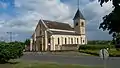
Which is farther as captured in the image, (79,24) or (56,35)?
(79,24)

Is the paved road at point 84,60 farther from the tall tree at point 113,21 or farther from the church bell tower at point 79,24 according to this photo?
the church bell tower at point 79,24

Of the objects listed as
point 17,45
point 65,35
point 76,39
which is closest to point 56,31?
point 65,35

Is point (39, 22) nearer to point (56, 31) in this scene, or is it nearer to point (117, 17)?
point (56, 31)

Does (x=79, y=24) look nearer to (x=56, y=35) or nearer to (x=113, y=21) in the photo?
(x=56, y=35)

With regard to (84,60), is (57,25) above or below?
above

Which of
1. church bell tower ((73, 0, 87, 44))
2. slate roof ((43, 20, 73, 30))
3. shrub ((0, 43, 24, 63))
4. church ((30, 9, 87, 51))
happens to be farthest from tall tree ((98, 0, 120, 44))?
church bell tower ((73, 0, 87, 44))

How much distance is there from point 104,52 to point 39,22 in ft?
293

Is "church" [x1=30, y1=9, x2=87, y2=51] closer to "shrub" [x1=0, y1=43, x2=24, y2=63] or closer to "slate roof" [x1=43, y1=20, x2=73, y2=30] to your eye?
"slate roof" [x1=43, y1=20, x2=73, y2=30]

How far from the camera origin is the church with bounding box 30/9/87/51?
323ft

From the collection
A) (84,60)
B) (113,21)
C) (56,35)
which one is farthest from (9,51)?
(56,35)

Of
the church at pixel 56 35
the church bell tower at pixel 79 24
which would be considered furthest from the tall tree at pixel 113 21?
the church bell tower at pixel 79 24

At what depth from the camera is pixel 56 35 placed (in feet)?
327

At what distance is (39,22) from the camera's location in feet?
345

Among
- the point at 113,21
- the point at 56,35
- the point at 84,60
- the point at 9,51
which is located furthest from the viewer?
the point at 56,35
